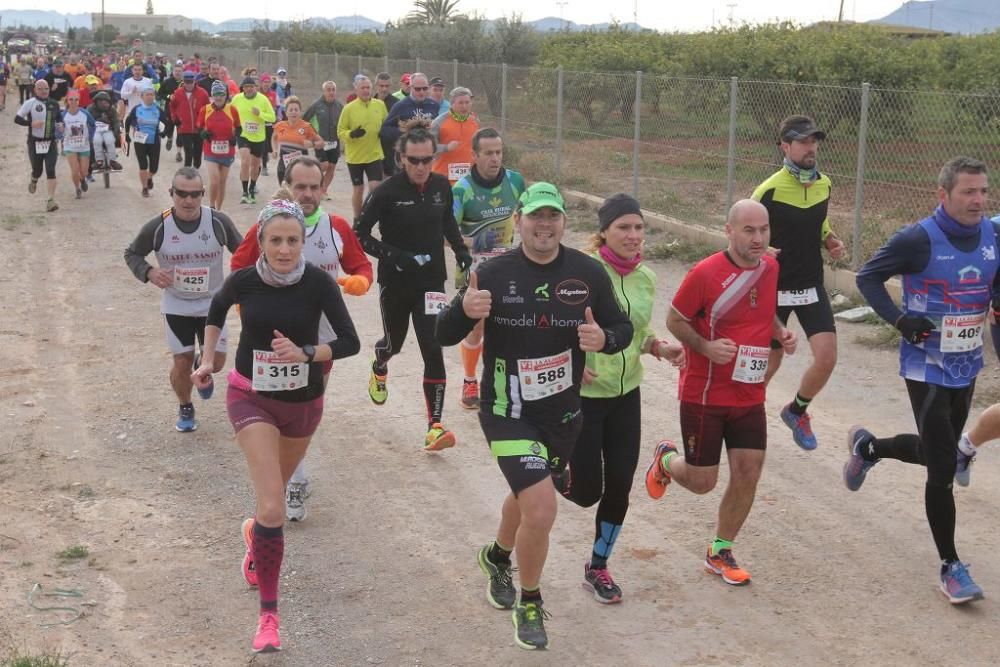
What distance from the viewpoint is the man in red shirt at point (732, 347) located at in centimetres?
578

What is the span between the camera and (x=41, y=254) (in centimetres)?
1538

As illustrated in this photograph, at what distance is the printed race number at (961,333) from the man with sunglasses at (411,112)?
947cm

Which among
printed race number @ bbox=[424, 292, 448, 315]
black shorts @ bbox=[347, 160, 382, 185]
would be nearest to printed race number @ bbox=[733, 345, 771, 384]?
printed race number @ bbox=[424, 292, 448, 315]

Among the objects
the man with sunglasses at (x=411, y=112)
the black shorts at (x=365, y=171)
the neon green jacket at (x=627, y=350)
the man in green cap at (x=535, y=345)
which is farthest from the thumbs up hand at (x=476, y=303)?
the black shorts at (x=365, y=171)

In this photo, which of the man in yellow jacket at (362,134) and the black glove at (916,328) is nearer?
the black glove at (916,328)

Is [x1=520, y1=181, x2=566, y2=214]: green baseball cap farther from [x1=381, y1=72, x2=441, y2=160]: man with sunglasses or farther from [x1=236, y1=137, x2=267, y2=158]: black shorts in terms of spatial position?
[x1=236, y1=137, x2=267, y2=158]: black shorts

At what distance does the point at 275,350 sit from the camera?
5.48 m

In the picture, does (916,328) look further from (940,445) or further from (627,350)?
(627,350)

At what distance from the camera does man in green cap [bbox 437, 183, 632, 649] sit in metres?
5.18

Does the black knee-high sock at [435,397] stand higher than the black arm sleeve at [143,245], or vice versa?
the black arm sleeve at [143,245]

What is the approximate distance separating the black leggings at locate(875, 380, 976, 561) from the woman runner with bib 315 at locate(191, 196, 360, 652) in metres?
2.74

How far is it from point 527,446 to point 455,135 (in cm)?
843

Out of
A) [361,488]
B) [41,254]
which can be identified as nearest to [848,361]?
[361,488]

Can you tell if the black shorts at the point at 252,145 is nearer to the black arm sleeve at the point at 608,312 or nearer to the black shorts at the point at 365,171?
the black shorts at the point at 365,171
